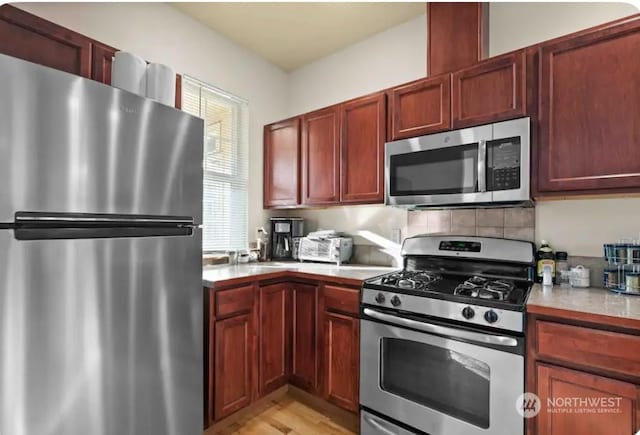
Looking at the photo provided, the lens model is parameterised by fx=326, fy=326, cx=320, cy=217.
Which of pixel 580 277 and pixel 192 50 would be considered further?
pixel 192 50

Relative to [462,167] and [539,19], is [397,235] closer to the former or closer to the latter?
[462,167]

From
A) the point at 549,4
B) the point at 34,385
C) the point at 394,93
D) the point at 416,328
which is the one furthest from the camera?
the point at 394,93

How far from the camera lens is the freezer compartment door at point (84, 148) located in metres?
0.98

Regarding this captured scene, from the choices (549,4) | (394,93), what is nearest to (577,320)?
(394,93)

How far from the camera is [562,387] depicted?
1336 millimetres

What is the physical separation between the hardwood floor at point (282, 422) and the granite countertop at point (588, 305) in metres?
1.33

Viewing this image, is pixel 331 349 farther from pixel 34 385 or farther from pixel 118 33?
pixel 118 33

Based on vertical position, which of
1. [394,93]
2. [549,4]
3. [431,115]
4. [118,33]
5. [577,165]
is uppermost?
[549,4]

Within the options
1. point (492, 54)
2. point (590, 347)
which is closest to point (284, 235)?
point (492, 54)

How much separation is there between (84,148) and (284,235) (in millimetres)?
1937

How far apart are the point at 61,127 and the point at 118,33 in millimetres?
1360

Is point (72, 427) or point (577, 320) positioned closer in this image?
point (72, 427)

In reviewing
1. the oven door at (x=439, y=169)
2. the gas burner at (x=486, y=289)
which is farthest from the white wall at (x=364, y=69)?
the gas burner at (x=486, y=289)

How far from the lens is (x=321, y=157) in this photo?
2576 mm
